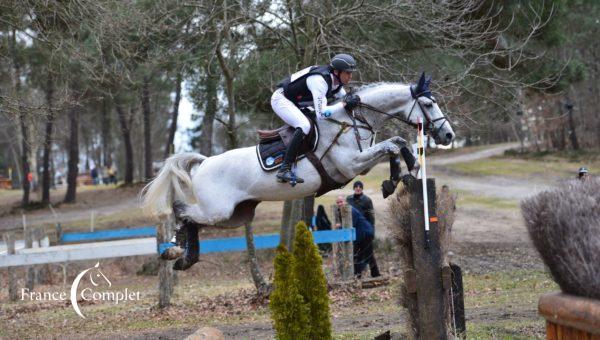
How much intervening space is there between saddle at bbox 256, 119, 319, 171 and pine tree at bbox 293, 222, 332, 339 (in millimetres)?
1580

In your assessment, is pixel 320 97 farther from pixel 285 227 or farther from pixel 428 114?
pixel 285 227

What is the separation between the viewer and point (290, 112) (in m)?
7.84

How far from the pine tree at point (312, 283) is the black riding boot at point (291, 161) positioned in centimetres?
131

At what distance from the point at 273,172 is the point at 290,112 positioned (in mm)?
687

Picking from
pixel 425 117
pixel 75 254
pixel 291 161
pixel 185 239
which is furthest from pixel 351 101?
pixel 75 254

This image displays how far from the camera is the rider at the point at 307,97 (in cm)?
764

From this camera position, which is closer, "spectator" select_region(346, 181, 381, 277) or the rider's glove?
the rider's glove

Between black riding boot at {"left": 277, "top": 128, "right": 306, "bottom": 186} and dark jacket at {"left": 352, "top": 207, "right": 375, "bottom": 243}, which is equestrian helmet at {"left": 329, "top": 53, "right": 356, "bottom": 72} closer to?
black riding boot at {"left": 277, "top": 128, "right": 306, "bottom": 186}

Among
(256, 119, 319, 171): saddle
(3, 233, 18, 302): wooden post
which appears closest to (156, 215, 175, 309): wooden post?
(3, 233, 18, 302): wooden post

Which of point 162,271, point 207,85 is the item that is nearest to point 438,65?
point 207,85

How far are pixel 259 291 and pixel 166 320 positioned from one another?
5.81 ft

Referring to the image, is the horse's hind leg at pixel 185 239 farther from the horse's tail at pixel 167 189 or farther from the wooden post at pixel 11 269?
the wooden post at pixel 11 269

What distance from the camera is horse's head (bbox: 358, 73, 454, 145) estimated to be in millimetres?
7402

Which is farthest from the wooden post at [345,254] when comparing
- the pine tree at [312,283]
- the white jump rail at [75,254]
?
the pine tree at [312,283]
